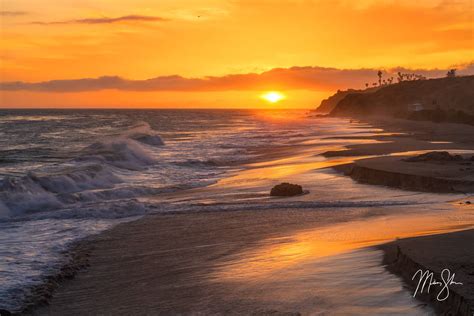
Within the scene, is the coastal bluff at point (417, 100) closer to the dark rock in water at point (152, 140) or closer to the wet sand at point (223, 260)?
the dark rock in water at point (152, 140)

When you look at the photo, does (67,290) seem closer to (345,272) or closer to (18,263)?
(18,263)

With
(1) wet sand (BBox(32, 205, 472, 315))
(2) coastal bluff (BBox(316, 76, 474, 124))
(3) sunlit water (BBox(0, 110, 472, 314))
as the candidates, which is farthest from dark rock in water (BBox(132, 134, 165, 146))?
(2) coastal bluff (BBox(316, 76, 474, 124))

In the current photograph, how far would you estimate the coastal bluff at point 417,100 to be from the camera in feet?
282

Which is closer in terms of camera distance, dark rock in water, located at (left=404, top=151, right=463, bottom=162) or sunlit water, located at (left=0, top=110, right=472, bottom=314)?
sunlit water, located at (left=0, top=110, right=472, bottom=314)

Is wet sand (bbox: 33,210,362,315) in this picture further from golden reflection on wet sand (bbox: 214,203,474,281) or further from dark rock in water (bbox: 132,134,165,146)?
dark rock in water (bbox: 132,134,165,146)

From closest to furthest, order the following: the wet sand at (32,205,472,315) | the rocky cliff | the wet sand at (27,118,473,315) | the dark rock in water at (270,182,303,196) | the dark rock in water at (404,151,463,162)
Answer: the wet sand at (32,205,472,315) → the wet sand at (27,118,473,315) → the dark rock in water at (270,182,303,196) → the dark rock in water at (404,151,463,162) → the rocky cliff

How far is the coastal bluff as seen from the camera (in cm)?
8581

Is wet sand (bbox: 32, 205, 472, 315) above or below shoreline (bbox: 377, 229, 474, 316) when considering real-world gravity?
below

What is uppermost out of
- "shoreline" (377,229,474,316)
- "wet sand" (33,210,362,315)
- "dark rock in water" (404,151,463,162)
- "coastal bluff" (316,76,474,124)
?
"coastal bluff" (316,76,474,124)

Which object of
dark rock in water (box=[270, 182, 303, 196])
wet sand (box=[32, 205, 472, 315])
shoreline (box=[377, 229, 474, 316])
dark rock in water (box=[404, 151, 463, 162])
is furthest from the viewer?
dark rock in water (box=[404, 151, 463, 162])

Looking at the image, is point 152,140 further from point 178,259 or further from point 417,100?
point 417,100

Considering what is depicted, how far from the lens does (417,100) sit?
122500 mm

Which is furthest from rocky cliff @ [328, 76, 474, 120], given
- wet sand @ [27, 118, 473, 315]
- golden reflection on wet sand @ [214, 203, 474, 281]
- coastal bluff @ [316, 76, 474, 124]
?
wet sand @ [27, 118, 473, 315]

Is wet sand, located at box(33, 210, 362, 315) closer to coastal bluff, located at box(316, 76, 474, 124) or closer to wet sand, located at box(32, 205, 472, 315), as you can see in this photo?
wet sand, located at box(32, 205, 472, 315)
